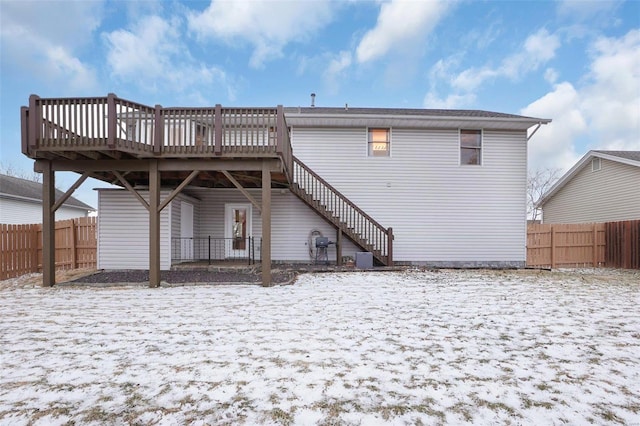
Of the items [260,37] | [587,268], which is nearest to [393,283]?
[587,268]

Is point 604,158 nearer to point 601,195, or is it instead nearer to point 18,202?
point 601,195

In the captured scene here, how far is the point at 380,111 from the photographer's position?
1262 centimetres

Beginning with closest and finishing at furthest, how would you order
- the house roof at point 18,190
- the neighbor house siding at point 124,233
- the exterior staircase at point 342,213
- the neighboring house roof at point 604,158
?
the neighbor house siding at point 124,233 < the exterior staircase at point 342,213 < the neighboring house roof at point 604,158 < the house roof at point 18,190

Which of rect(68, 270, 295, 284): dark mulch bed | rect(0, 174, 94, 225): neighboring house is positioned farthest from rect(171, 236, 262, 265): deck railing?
Answer: rect(0, 174, 94, 225): neighboring house

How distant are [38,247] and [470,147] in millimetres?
14764

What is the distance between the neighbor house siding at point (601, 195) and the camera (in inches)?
496

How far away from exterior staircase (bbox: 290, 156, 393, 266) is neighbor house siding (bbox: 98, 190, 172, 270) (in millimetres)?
4326

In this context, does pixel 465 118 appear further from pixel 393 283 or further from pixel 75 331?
pixel 75 331

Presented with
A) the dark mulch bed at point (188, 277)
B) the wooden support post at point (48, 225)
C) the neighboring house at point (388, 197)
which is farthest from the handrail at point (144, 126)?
the neighboring house at point (388, 197)

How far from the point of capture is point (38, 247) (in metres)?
9.41

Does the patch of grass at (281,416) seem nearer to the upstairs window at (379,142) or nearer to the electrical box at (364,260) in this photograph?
the electrical box at (364,260)

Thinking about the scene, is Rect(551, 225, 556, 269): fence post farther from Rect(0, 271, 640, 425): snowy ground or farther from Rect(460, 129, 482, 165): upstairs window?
Rect(0, 271, 640, 425): snowy ground

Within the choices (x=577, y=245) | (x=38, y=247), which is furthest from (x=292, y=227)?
(x=577, y=245)

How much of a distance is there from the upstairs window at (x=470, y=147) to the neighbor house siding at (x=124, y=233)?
33.7 feet
